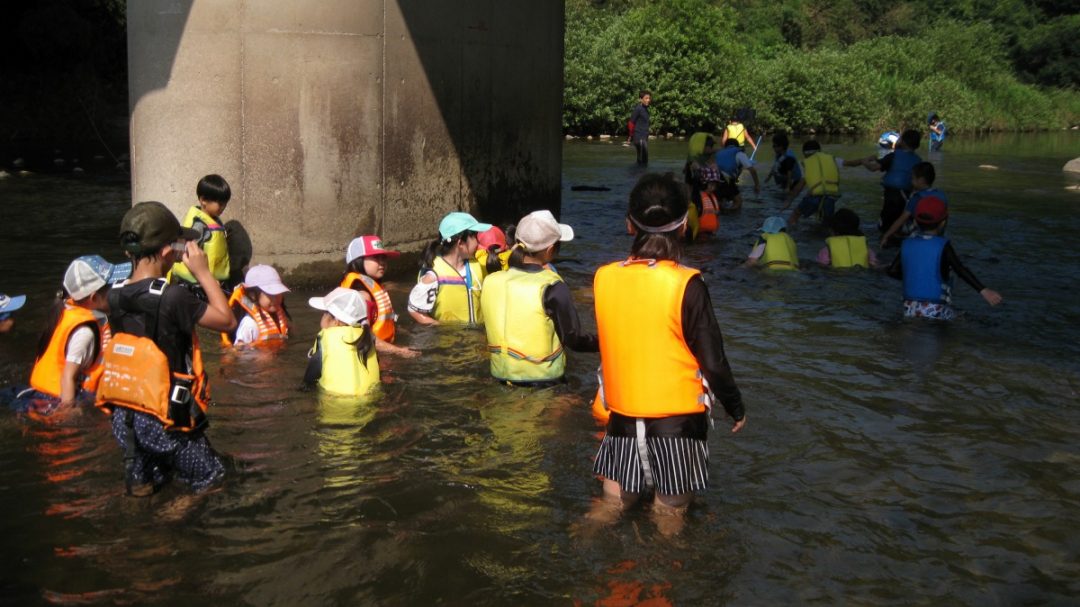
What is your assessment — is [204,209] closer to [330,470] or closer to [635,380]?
[330,470]

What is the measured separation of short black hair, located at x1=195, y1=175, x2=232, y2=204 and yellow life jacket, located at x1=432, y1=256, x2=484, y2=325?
6.62 feet

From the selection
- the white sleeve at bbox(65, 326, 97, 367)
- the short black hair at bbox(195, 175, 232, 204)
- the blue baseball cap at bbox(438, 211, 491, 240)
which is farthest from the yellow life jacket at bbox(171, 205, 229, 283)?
the white sleeve at bbox(65, 326, 97, 367)

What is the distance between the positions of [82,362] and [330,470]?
1.61 meters

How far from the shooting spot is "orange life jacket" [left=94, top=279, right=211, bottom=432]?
496 centimetres

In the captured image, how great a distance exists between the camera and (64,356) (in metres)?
6.37

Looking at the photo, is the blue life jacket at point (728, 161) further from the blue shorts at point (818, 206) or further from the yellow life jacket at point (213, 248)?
the yellow life jacket at point (213, 248)

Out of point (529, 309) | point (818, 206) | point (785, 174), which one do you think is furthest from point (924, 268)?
point (785, 174)

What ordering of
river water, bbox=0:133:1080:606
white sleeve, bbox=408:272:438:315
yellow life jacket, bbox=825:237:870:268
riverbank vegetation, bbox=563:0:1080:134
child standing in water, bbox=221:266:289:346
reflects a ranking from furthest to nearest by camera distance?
riverbank vegetation, bbox=563:0:1080:134 < yellow life jacket, bbox=825:237:870:268 < white sleeve, bbox=408:272:438:315 < child standing in water, bbox=221:266:289:346 < river water, bbox=0:133:1080:606

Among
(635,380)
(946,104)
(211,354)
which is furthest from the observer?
(946,104)

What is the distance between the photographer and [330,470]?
240 inches

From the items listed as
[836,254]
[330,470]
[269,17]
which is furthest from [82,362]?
[836,254]

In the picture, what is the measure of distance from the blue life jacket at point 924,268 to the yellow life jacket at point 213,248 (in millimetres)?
6005

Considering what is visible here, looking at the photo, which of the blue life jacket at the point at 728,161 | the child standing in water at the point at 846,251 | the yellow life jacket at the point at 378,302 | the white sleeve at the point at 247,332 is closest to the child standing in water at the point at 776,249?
the child standing in water at the point at 846,251

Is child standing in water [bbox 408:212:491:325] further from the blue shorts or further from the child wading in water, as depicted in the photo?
the blue shorts
